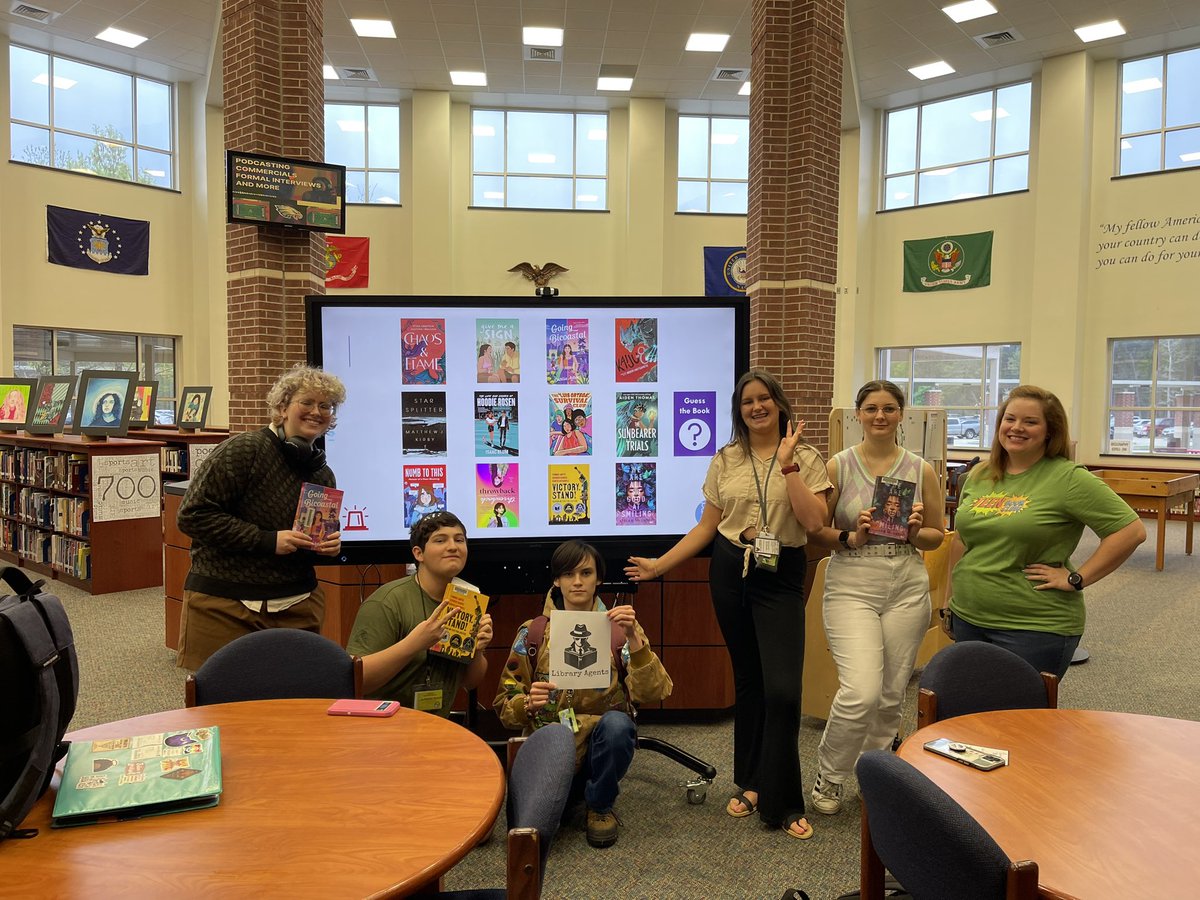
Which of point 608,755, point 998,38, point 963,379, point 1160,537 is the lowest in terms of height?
point 1160,537

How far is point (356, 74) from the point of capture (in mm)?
12039

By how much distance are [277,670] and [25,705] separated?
97 centimetres

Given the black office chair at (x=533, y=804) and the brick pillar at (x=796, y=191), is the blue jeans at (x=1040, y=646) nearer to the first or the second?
the black office chair at (x=533, y=804)

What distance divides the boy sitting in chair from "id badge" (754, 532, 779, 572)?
0.49 metres

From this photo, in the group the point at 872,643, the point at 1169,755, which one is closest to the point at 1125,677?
the point at 872,643

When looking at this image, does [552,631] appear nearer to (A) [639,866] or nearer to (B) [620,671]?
(B) [620,671]

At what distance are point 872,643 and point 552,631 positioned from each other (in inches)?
45.7

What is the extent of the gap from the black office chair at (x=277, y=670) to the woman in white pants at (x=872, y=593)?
170cm

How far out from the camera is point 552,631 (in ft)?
8.43

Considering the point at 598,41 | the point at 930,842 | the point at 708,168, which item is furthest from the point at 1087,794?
the point at 708,168

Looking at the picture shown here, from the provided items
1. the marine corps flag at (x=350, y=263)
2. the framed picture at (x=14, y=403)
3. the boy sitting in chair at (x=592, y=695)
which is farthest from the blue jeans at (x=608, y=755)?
the marine corps flag at (x=350, y=263)

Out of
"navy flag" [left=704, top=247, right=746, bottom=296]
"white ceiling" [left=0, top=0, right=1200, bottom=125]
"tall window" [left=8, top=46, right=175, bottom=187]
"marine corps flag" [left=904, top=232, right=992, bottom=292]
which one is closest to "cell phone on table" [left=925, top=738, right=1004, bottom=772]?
"white ceiling" [left=0, top=0, right=1200, bottom=125]

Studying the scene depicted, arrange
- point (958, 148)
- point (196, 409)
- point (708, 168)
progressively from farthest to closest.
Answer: point (708, 168)
point (958, 148)
point (196, 409)

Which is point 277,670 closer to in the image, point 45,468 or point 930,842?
point 930,842
